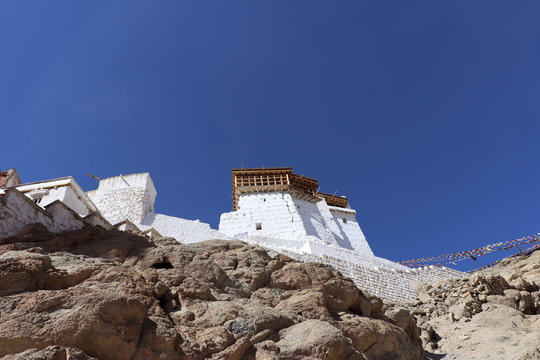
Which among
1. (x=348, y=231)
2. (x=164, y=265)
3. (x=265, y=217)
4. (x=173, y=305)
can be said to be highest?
(x=265, y=217)

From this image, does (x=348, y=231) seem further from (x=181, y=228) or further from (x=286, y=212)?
(x=181, y=228)

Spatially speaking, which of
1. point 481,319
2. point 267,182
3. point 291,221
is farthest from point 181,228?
point 481,319

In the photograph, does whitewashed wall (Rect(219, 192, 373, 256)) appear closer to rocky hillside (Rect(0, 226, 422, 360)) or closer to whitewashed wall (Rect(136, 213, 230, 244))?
whitewashed wall (Rect(136, 213, 230, 244))

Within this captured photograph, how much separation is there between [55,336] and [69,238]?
445cm

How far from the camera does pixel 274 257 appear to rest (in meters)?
9.34

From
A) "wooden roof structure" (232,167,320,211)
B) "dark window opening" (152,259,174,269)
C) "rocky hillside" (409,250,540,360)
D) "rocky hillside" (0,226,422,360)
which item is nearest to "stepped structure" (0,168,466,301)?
"wooden roof structure" (232,167,320,211)

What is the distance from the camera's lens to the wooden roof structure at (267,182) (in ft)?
120

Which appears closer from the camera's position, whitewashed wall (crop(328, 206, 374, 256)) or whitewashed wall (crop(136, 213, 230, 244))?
whitewashed wall (crop(136, 213, 230, 244))

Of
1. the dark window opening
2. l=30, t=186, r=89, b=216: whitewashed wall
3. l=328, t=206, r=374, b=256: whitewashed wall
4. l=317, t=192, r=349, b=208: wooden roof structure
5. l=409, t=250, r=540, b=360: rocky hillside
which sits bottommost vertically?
l=409, t=250, r=540, b=360: rocky hillside

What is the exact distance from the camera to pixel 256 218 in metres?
33.7

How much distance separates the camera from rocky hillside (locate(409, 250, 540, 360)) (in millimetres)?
10664

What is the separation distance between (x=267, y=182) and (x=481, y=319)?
25.9 metres

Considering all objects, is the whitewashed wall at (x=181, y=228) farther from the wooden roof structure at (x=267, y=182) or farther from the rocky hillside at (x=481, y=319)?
the rocky hillside at (x=481, y=319)

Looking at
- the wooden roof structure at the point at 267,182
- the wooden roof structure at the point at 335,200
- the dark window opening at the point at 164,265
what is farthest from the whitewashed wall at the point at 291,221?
the dark window opening at the point at 164,265
